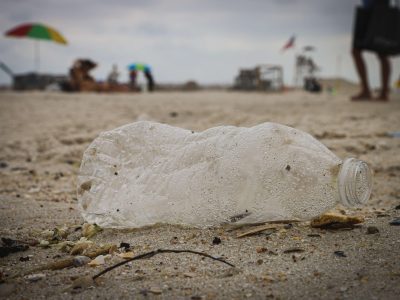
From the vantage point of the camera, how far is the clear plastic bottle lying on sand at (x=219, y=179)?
5.41 ft

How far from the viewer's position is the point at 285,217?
1.71 metres

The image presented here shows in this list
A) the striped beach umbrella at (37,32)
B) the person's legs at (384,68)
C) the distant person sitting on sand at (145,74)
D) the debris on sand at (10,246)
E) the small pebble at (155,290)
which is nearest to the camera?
the small pebble at (155,290)

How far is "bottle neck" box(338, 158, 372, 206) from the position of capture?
4.92 feet

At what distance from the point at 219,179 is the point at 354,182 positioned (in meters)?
0.55

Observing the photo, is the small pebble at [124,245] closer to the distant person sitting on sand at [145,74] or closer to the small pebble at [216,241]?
the small pebble at [216,241]

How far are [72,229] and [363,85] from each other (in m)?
7.60

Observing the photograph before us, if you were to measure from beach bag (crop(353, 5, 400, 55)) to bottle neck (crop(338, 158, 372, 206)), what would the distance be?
6.47m

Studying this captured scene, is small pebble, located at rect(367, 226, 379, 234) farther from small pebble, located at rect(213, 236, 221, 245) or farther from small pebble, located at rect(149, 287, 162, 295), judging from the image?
small pebble, located at rect(149, 287, 162, 295)

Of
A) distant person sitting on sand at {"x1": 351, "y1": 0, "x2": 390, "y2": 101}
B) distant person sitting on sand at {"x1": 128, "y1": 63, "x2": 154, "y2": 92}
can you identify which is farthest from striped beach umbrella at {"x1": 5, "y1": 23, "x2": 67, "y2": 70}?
distant person sitting on sand at {"x1": 351, "y1": 0, "x2": 390, "y2": 101}

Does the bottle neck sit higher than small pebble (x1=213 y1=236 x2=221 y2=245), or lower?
higher

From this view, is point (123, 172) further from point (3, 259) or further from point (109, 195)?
point (3, 259)

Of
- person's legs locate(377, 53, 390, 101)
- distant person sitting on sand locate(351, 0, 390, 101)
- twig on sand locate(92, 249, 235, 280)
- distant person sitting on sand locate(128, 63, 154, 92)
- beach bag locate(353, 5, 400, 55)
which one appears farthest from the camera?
distant person sitting on sand locate(128, 63, 154, 92)

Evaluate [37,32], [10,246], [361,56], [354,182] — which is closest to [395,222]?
[354,182]

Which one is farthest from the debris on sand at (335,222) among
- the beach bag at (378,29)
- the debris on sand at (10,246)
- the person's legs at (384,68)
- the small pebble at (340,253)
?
the person's legs at (384,68)
